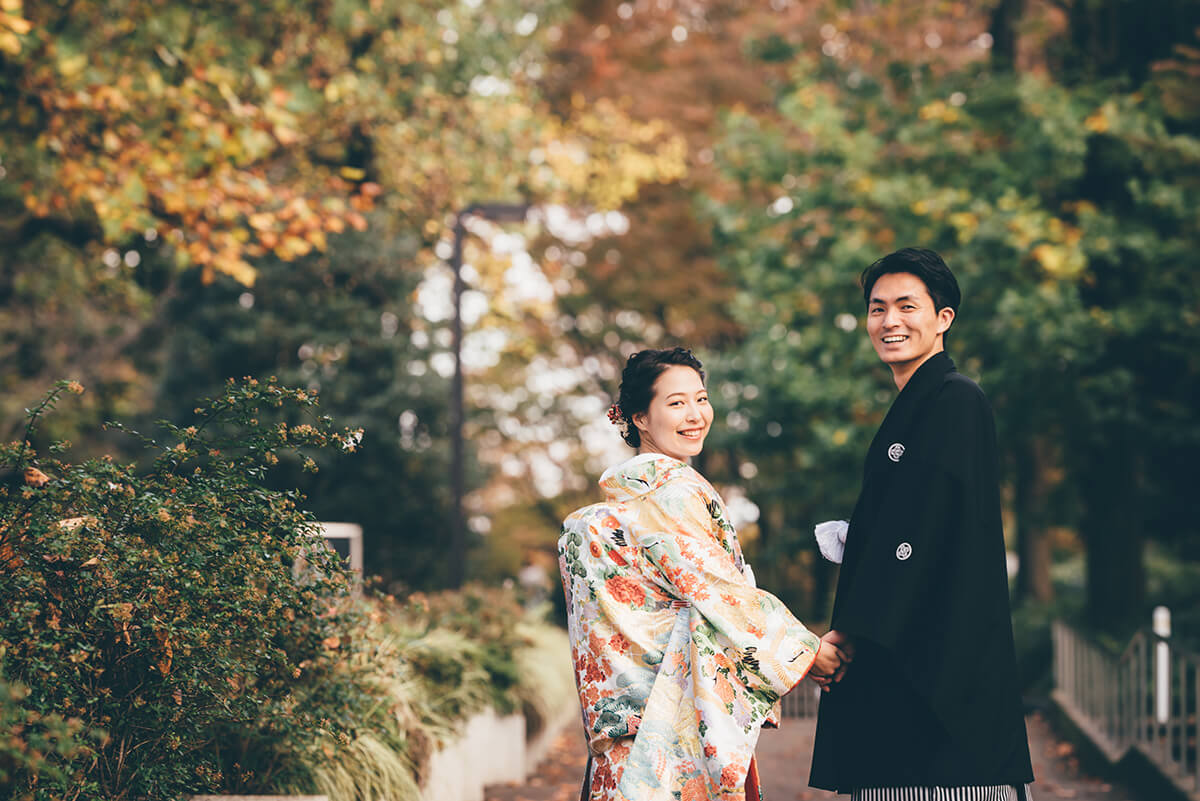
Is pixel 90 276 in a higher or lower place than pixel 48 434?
higher

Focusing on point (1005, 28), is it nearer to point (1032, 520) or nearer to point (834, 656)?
point (1032, 520)

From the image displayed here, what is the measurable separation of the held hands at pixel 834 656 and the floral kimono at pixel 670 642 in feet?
0.12

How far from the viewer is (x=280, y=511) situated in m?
4.16

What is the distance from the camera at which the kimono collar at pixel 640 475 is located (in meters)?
3.67

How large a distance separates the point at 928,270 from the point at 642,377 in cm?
92

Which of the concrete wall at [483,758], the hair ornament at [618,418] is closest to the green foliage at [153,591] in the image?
the hair ornament at [618,418]

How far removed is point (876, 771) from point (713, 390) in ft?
49.4

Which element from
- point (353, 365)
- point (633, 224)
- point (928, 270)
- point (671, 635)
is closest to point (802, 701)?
point (671, 635)

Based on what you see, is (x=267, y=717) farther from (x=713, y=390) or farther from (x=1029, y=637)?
(x=713, y=390)

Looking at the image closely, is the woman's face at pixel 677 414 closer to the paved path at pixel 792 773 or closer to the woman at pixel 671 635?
the woman at pixel 671 635

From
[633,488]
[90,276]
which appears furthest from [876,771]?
[90,276]

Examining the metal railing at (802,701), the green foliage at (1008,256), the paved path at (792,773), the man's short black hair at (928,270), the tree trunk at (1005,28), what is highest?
the tree trunk at (1005,28)

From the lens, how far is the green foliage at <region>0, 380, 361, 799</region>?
12.3 feet

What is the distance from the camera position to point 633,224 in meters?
23.0
